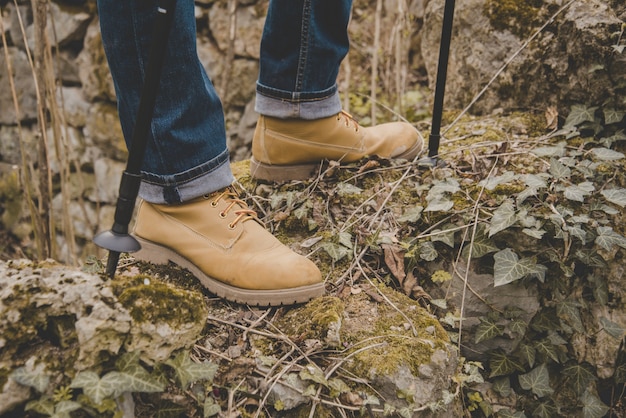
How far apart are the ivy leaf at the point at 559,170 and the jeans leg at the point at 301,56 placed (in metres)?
0.74

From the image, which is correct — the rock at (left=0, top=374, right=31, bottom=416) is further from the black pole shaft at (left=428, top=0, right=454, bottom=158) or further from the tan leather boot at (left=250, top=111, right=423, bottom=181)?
the black pole shaft at (left=428, top=0, right=454, bottom=158)

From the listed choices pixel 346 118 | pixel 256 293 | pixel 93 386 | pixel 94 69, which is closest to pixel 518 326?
pixel 256 293

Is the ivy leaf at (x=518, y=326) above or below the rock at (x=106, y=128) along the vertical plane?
above

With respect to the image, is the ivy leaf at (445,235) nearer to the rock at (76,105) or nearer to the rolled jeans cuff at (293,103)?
the rolled jeans cuff at (293,103)

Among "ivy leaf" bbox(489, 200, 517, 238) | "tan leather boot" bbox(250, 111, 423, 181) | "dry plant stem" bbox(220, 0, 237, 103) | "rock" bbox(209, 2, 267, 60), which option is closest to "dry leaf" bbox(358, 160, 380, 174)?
"tan leather boot" bbox(250, 111, 423, 181)

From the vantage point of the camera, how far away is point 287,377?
1.03 metres

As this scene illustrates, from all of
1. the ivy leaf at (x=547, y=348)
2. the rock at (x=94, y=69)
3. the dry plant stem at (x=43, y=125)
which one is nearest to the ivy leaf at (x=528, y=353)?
the ivy leaf at (x=547, y=348)

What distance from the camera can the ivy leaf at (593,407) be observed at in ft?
4.52

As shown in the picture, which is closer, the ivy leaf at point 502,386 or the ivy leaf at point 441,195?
the ivy leaf at point 502,386

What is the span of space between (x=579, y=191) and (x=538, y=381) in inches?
22.6

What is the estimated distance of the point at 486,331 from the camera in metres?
1.37

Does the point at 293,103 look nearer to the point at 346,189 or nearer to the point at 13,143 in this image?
the point at 346,189

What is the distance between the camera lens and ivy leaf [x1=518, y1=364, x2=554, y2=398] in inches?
52.8

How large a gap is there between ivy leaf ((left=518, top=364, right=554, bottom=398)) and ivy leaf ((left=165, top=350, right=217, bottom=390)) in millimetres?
916
